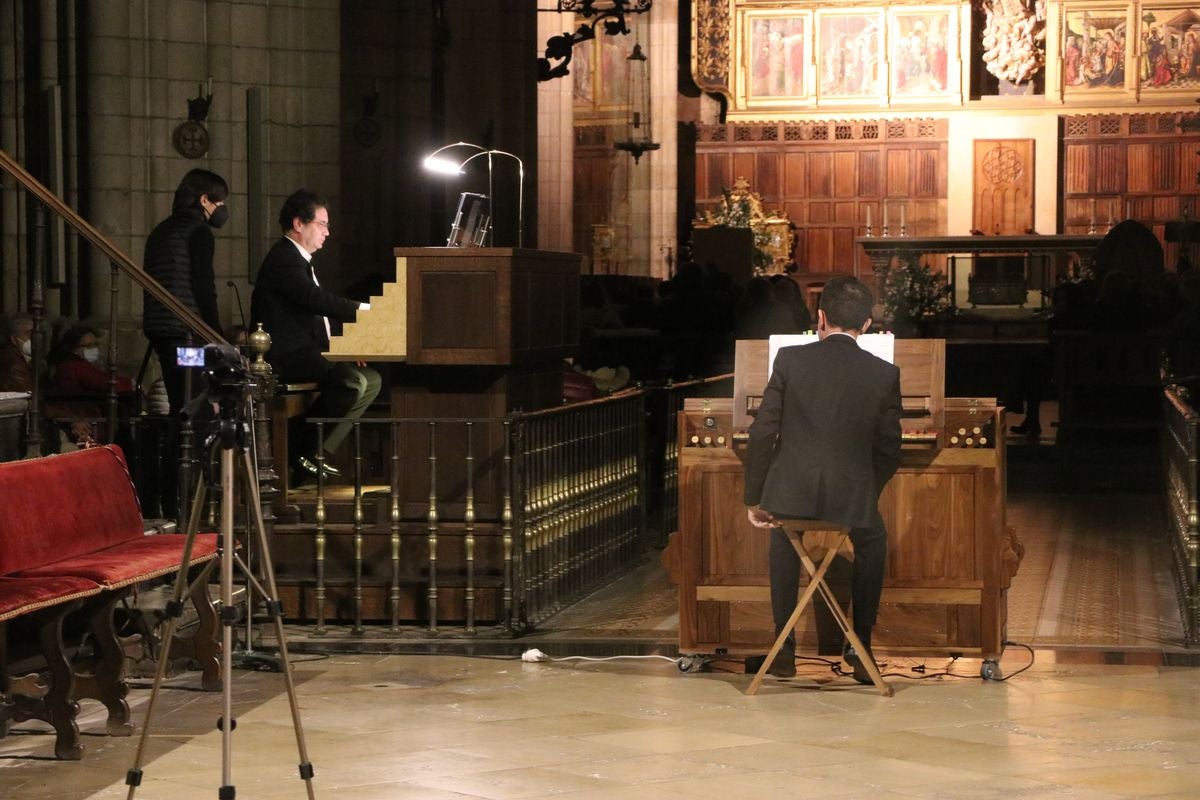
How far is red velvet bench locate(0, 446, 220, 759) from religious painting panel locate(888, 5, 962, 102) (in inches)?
1054

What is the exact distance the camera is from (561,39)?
67.4 feet

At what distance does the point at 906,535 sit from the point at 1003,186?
2542cm

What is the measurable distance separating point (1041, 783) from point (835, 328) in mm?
2118

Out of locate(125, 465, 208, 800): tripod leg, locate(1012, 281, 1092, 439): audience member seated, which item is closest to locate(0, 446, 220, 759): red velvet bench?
locate(125, 465, 208, 800): tripod leg

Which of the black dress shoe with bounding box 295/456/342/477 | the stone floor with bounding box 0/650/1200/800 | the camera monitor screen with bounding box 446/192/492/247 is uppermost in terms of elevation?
the camera monitor screen with bounding box 446/192/492/247

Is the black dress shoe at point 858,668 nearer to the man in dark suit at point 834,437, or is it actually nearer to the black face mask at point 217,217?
the man in dark suit at point 834,437

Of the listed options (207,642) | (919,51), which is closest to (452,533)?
(207,642)

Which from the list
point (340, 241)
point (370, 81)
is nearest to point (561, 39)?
point (370, 81)

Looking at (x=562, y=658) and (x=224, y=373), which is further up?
(x=224, y=373)

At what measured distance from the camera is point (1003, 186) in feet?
105

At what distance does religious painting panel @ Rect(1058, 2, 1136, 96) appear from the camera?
31.7m

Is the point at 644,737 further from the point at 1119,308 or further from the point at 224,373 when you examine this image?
the point at 1119,308

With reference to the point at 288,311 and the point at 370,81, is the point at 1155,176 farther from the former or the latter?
the point at 288,311

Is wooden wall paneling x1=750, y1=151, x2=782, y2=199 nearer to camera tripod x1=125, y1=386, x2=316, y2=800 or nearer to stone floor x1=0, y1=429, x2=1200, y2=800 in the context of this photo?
stone floor x1=0, y1=429, x2=1200, y2=800
